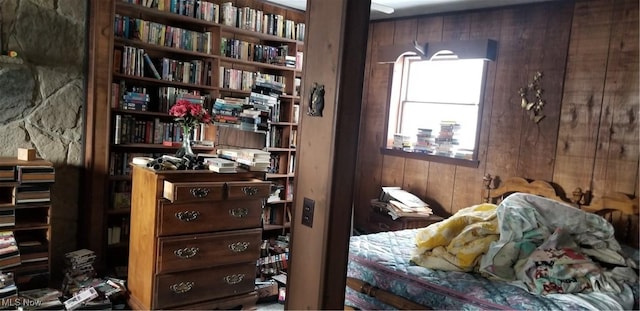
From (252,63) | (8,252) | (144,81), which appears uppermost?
(252,63)

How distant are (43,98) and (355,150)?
8.48 ft

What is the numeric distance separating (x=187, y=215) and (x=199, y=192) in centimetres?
15

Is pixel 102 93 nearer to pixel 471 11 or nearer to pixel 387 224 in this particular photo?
pixel 387 224

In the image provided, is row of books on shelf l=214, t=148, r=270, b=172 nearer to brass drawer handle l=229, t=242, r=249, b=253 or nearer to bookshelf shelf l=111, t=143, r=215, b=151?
brass drawer handle l=229, t=242, r=249, b=253

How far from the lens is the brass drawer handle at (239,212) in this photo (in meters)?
2.93

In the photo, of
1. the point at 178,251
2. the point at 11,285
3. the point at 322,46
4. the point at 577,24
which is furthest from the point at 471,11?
the point at 11,285

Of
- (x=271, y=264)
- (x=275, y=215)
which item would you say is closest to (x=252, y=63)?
(x=275, y=215)

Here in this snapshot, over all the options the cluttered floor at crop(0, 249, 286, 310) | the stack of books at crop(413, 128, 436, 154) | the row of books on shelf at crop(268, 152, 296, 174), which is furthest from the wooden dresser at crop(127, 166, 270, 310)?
the stack of books at crop(413, 128, 436, 154)

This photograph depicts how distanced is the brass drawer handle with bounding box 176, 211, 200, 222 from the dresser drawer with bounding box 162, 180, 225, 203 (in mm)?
89

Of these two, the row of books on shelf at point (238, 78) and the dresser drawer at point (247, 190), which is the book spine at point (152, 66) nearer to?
the row of books on shelf at point (238, 78)

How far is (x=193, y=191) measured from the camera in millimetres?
2689

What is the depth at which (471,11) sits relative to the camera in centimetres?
404

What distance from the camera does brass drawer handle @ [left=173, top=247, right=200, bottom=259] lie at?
2.75 meters

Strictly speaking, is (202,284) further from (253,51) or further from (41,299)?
(253,51)
